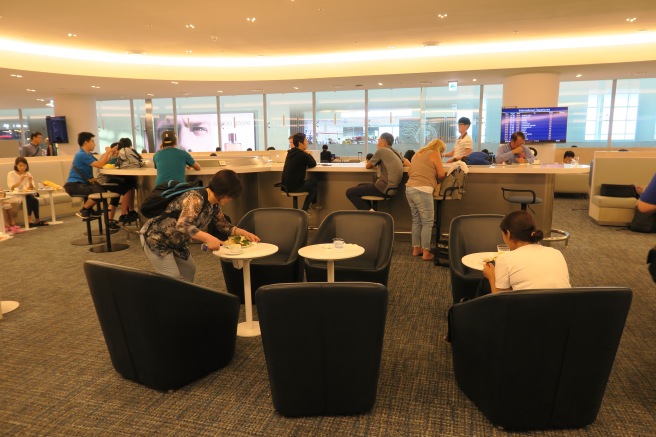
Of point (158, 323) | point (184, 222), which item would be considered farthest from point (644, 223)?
point (158, 323)

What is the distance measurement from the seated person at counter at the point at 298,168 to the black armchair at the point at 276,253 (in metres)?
2.17

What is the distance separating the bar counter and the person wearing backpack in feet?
11.2

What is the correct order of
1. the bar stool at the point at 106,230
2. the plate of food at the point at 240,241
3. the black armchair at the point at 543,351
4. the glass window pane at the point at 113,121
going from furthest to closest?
the glass window pane at the point at 113,121
the bar stool at the point at 106,230
the plate of food at the point at 240,241
the black armchair at the point at 543,351

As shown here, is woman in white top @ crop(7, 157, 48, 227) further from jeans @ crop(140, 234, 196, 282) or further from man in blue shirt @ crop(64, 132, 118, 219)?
jeans @ crop(140, 234, 196, 282)

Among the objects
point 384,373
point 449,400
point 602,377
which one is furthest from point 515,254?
point 384,373

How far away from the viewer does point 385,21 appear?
7672 millimetres

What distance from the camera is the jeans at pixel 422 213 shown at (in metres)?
5.49

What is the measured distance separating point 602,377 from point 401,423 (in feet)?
3.25

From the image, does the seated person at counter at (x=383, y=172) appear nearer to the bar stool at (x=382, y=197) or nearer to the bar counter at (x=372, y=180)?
the bar stool at (x=382, y=197)

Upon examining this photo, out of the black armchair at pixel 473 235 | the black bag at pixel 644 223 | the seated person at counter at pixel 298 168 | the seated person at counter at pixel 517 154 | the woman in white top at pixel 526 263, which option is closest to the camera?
the woman in white top at pixel 526 263

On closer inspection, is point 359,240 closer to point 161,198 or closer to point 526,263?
point 161,198

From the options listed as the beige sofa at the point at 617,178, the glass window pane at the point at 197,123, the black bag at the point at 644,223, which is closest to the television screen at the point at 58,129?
the glass window pane at the point at 197,123

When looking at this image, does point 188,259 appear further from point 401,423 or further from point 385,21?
point 385,21

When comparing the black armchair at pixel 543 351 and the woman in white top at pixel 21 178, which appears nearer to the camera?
the black armchair at pixel 543 351
